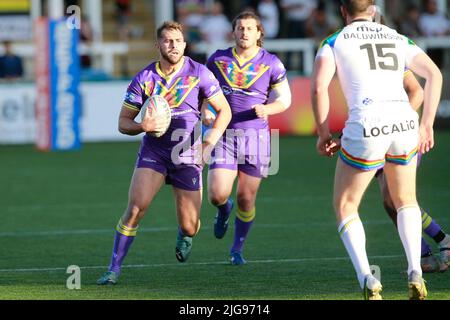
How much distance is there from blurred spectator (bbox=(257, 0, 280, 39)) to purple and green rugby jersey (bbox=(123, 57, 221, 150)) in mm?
16594

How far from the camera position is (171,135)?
886 centimetres

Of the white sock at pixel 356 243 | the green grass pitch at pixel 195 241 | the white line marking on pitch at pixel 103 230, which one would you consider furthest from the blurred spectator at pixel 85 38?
the white sock at pixel 356 243

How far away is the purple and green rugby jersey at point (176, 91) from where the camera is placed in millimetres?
8781

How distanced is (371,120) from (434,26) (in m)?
19.6

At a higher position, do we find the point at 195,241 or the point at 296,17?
the point at 296,17

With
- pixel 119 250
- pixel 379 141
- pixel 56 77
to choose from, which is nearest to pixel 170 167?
pixel 119 250

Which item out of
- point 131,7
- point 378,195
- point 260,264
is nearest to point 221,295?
point 260,264

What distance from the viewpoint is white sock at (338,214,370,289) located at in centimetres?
743

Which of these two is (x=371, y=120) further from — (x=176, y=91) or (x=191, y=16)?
(x=191, y=16)

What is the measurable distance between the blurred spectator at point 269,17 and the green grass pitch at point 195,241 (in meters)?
7.43

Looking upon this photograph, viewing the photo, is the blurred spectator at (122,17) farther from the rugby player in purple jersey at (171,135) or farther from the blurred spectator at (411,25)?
the rugby player in purple jersey at (171,135)

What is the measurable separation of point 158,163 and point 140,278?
0.94 meters

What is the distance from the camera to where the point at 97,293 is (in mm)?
8289
